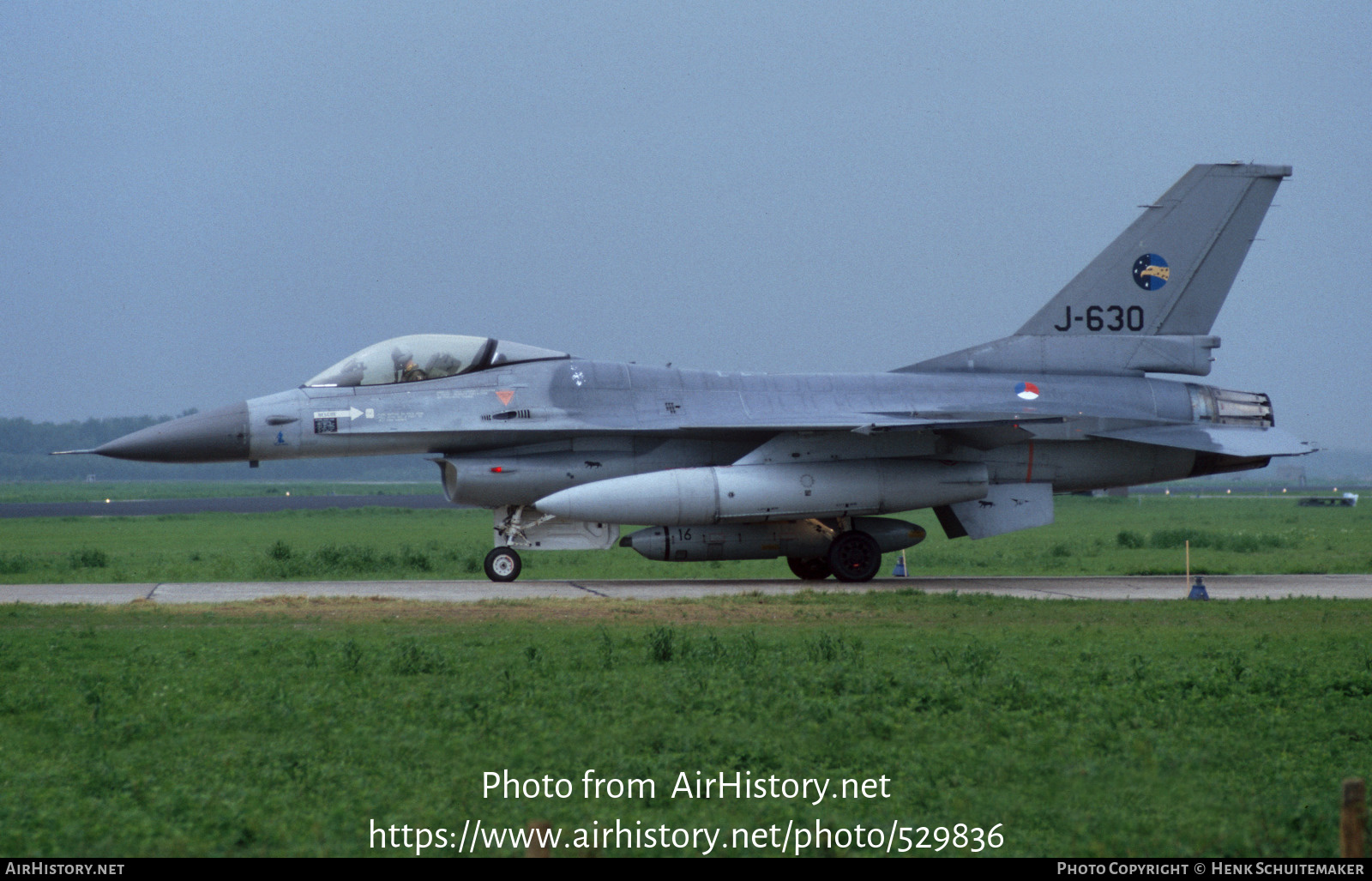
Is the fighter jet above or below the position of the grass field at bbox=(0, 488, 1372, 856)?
above

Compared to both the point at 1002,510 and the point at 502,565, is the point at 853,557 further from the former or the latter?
the point at 502,565

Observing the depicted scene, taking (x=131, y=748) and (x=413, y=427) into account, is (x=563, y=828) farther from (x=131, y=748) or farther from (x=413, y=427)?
(x=413, y=427)

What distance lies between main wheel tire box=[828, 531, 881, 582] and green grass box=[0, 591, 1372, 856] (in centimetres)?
651

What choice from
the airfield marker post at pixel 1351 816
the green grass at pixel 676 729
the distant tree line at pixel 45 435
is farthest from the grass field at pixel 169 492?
the airfield marker post at pixel 1351 816

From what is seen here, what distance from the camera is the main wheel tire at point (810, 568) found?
19969mm

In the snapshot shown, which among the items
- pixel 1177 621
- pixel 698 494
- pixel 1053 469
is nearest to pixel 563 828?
pixel 1177 621

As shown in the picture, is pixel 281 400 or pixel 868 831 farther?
pixel 281 400

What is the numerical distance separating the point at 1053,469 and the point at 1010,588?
9.48 feet

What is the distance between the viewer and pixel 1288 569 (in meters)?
21.4

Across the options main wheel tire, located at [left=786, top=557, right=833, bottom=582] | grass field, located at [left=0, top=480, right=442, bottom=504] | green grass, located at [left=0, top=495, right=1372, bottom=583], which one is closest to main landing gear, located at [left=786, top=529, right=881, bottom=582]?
main wheel tire, located at [left=786, top=557, right=833, bottom=582]

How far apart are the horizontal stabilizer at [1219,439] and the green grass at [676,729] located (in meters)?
7.31

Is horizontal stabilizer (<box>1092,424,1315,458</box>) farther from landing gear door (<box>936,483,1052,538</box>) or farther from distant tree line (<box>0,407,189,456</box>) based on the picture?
distant tree line (<box>0,407,189,456</box>)

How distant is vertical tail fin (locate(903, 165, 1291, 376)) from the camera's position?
20.6 meters

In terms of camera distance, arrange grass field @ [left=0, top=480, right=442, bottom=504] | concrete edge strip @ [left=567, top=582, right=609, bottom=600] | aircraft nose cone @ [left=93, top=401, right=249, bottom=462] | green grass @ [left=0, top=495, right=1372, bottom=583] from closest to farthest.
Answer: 1. concrete edge strip @ [left=567, top=582, right=609, bottom=600]
2. aircraft nose cone @ [left=93, top=401, right=249, bottom=462]
3. green grass @ [left=0, top=495, right=1372, bottom=583]
4. grass field @ [left=0, top=480, right=442, bottom=504]
